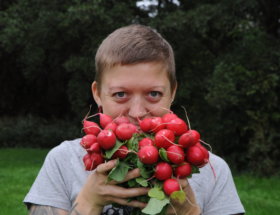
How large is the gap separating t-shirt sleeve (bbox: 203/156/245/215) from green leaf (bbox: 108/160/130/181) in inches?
25.2

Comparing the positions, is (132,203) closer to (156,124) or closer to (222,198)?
(156,124)

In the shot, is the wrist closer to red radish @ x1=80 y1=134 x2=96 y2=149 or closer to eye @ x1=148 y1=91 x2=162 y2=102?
red radish @ x1=80 y1=134 x2=96 y2=149

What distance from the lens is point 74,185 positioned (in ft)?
7.80

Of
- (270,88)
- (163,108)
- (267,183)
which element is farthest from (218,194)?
(270,88)

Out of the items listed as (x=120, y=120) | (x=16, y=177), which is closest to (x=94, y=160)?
(x=120, y=120)

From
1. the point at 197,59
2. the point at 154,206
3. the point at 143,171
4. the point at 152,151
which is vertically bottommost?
the point at 197,59

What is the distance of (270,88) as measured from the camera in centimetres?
1262

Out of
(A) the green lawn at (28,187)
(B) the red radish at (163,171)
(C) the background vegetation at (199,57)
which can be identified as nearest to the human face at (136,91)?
(B) the red radish at (163,171)

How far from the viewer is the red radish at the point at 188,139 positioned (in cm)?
204

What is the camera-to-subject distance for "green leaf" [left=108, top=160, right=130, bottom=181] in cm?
196

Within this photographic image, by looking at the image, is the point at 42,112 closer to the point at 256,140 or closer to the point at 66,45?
the point at 66,45

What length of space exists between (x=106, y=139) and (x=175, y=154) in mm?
296

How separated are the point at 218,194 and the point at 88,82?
17760 mm

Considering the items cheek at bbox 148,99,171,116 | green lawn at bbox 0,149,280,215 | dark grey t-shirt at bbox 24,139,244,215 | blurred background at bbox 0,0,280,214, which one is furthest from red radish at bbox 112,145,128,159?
blurred background at bbox 0,0,280,214
